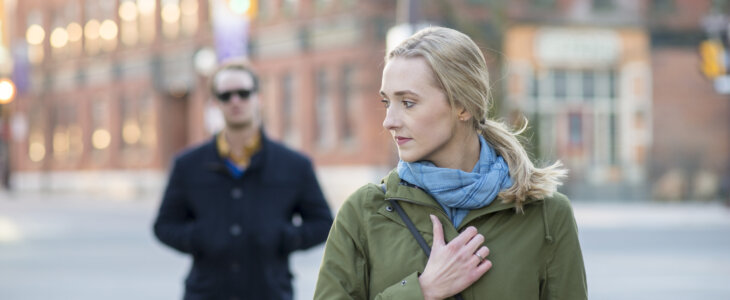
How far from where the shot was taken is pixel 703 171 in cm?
3456

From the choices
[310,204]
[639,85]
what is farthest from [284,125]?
[310,204]

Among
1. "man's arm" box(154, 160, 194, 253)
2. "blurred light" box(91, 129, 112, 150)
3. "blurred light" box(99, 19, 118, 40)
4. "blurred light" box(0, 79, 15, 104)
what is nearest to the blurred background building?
"blurred light" box(99, 19, 118, 40)

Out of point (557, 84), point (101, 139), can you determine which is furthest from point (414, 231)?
point (101, 139)

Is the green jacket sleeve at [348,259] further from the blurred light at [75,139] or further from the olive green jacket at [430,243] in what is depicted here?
the blurred light at [75,139]

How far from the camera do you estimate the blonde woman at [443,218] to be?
2.70 metres

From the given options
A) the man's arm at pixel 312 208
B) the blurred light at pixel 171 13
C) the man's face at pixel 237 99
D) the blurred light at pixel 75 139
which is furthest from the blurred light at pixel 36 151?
the man's arm at pixel 312 208

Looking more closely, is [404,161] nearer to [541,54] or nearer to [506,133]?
[506,133]

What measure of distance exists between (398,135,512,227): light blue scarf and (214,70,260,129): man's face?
8.56ft

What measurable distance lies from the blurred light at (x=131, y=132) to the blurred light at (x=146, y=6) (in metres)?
4.86

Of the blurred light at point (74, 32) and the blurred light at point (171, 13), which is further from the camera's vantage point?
the blurred light at point (74, 32)

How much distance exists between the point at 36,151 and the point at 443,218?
55.5 metres

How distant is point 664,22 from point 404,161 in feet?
117

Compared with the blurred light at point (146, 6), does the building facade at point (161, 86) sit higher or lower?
lower

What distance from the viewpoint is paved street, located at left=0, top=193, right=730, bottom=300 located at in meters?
12.4
